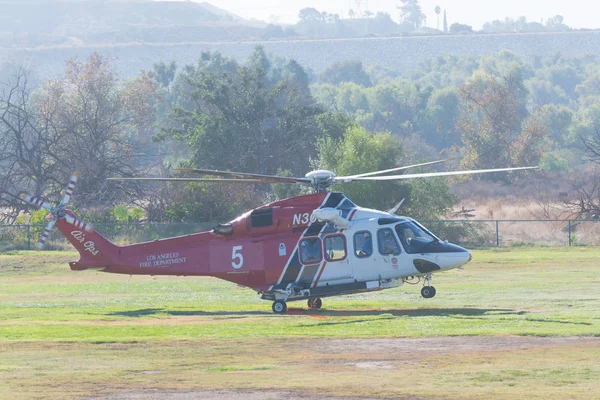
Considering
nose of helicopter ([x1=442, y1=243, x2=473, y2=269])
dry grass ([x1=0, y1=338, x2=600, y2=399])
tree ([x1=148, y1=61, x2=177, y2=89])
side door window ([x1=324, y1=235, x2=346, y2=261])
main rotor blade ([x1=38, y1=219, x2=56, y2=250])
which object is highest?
tree ([x1=148, y1=61, x2=177, y2=89])

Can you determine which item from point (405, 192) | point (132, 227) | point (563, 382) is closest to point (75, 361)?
point (563, 382)

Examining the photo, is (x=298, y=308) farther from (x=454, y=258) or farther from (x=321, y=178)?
(x=454, y=258)

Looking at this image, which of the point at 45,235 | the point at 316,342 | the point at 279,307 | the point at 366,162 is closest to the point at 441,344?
the point at 316,342

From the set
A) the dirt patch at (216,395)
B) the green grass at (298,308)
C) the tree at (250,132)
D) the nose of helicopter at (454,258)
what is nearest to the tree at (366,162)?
the tree at (250,132)

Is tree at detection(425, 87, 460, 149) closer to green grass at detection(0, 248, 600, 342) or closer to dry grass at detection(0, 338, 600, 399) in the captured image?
green grass at detection(0, 248, 600, 342)

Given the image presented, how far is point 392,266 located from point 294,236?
2500mm

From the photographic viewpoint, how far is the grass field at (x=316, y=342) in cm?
1722

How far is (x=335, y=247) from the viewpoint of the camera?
27.0 metres

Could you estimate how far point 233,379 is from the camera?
1773 cm

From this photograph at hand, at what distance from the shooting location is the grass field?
56.5 feet

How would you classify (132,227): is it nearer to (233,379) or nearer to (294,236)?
(294,236)

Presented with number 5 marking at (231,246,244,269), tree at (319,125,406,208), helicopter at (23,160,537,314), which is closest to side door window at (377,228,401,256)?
helicopter at (23,160,537,314)

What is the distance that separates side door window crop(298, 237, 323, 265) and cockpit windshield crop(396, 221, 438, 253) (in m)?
1.96

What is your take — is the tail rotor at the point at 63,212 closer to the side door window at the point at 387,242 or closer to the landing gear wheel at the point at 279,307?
the landing gear wheel at the point at 279,307
